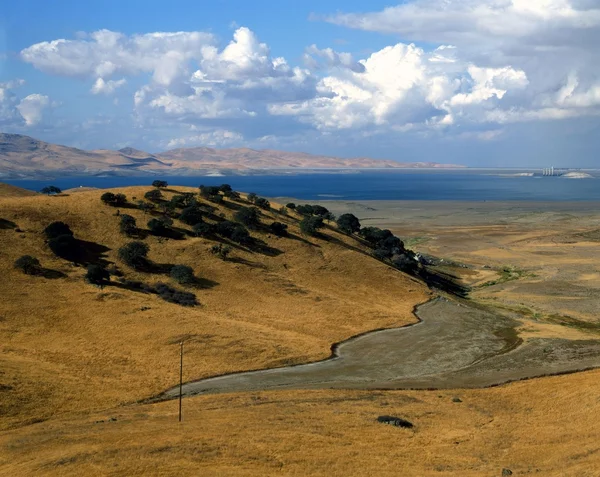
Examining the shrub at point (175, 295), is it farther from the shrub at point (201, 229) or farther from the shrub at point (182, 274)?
the shrub at point (201, 229)

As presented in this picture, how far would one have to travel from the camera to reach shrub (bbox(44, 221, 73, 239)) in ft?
214

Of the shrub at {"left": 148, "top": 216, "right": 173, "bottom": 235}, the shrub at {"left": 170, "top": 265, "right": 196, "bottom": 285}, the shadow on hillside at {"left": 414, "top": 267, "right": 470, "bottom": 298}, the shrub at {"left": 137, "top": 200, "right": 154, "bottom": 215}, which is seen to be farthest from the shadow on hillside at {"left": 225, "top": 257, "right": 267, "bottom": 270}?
the shadow on hillside at {"left": 414, "top": 267, "right": 470, "bottom": 298}

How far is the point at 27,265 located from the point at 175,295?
48.1ft

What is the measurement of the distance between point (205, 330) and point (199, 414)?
17873mm

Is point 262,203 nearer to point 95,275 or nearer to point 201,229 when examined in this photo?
point 201,229

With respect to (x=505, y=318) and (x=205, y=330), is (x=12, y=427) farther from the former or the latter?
(x=505, y=318)

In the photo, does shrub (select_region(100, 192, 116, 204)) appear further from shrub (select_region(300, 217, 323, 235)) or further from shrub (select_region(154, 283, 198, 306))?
shrub (select_region(300, 217, 323, 235))

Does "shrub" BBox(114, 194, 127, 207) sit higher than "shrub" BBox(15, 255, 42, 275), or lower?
higher

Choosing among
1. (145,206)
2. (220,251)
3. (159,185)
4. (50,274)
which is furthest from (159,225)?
(159,185)

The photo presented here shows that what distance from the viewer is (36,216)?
7000 cm

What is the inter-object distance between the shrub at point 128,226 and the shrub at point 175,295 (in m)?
12.6

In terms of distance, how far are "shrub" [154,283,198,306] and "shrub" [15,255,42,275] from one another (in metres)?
11.8

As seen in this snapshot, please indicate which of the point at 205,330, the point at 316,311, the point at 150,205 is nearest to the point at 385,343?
the point at 316,311

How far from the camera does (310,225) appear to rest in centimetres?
8438
